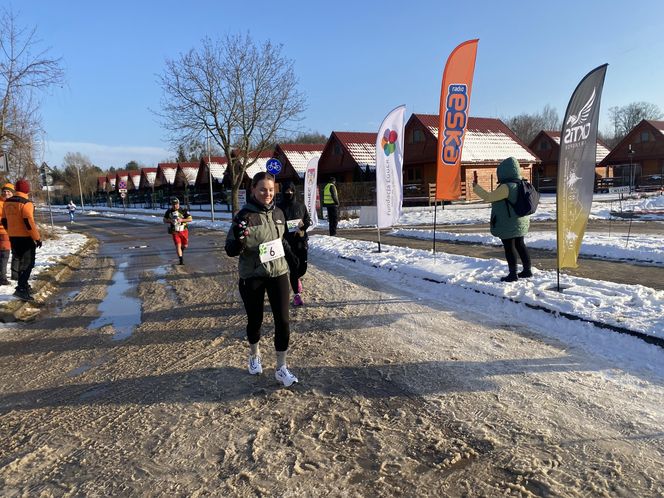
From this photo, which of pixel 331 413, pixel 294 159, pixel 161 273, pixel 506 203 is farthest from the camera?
pixel 294 159

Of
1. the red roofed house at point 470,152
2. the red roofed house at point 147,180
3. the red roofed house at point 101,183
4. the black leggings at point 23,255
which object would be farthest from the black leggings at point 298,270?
the red roofed house at point 101,183

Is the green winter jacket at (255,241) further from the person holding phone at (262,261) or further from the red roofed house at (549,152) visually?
the red roofed house at (549,152)

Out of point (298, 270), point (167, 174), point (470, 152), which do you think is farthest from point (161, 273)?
point (167, 174)

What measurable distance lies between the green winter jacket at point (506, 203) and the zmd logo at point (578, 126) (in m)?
1.02

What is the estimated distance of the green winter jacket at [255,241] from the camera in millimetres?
3873

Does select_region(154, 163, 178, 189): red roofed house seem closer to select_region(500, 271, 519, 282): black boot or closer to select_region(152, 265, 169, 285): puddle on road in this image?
select_region(152, 265, 169, 285): puddle on road

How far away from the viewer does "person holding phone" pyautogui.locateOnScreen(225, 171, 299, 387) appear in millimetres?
3898

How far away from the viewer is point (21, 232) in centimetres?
741

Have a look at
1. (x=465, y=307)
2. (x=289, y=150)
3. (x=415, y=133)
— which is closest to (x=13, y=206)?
(x=465, y=307)

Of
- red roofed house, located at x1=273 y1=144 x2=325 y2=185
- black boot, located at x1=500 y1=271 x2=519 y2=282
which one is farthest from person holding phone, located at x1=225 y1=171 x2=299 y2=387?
red roofed house, located at x1=273 y1=144 x2=325 y2=185

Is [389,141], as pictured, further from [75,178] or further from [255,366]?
Result: [75,178]

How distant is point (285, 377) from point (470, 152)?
33.6 meters

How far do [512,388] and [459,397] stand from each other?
1.62 feet

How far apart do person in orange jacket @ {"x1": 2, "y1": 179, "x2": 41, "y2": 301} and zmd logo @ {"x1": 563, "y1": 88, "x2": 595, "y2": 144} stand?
803 cm
